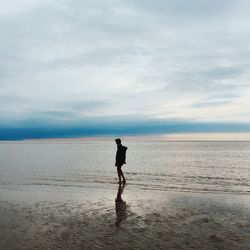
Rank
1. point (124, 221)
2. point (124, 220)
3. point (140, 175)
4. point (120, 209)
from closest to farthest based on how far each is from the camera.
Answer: point (124, 221) < point (124, 220) < point (120, 209) < point (140, 175)

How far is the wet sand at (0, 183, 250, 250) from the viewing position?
9438mm

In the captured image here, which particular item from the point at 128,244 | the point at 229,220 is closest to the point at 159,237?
the point at 128,244

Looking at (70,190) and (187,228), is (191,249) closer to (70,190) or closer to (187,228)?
(187,228)

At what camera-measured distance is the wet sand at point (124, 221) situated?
31.0 ft

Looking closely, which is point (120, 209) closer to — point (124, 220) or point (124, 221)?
point (124, 220)

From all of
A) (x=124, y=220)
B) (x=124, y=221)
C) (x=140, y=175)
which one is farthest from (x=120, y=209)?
(x=140, y=175)

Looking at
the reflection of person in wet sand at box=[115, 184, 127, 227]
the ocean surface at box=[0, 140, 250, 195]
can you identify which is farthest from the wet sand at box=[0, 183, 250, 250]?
the ocean surface at box=[0, 140, 250, 195]

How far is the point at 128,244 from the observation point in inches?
365

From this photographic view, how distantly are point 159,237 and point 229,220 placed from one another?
3.50 metres

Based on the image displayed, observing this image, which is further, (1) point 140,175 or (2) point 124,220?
(1) point 140,175

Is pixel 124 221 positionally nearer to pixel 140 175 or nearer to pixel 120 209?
pixel 120 209

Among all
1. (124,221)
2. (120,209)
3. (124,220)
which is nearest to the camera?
(124,221)

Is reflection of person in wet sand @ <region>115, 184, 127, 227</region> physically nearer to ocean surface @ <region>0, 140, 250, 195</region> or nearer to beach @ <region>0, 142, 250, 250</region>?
beach @ <region>0, 142, 250, 250</region>

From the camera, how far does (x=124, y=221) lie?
39.1ft
